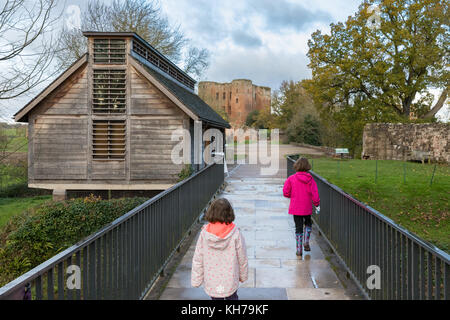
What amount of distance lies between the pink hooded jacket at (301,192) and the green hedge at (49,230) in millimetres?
8750

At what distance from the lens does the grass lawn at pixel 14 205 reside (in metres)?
20.2

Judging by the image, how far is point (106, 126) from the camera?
16172mm

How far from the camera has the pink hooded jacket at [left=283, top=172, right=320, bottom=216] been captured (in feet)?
20.9

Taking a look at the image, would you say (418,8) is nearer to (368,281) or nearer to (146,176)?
(146,176)

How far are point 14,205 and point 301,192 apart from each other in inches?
840

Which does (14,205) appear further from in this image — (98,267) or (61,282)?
(61,282)

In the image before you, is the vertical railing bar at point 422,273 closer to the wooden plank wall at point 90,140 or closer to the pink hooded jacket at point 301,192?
the pink hooded jacket at point 301,192

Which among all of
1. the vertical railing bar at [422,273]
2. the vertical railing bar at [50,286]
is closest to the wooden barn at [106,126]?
the vertical railing bar at [422,273]

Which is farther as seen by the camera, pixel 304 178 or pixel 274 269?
pixel 304 178

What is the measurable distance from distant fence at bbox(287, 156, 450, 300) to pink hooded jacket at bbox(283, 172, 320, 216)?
Answer: 439 millimetres

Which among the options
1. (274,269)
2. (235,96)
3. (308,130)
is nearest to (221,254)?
(274,269)

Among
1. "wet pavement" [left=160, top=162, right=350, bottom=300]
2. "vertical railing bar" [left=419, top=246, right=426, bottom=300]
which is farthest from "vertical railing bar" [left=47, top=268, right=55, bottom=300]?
"vertical railing bar" [left=419, top=246, right=426, bottom=300]
